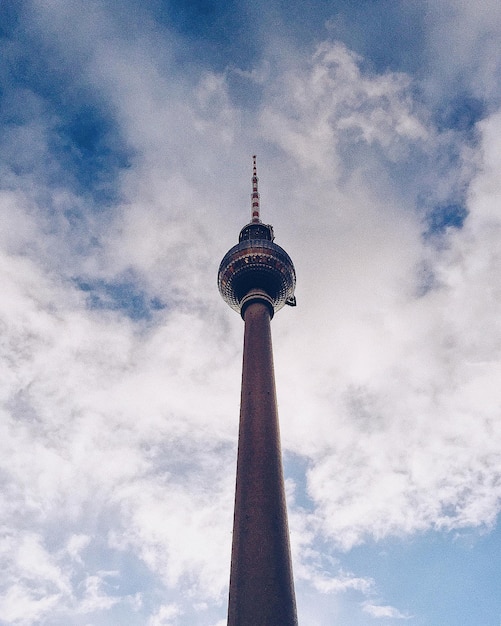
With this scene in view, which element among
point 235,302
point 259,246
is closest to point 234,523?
point 235,302

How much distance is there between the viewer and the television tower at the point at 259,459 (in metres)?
26.1

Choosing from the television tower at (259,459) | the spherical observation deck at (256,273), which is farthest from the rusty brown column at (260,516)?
the spherical observation deck at (256,273)

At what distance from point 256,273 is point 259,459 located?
17716mm

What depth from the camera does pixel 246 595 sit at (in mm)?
26031

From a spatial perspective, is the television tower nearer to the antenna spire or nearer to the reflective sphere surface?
the reflective sphere surface

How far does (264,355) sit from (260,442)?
7.56m

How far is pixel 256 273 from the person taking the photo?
146 ft

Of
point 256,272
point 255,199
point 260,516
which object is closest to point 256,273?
point 256,272

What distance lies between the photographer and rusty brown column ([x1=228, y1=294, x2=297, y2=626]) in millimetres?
25844

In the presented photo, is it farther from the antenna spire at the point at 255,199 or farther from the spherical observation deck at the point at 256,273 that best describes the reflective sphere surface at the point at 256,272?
the antenna spire at the point at 255,199

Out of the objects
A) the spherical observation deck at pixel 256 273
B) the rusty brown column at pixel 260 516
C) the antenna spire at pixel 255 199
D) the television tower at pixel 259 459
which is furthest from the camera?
the antenna spire at pixel 255 199

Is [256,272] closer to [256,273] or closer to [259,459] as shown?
[256,273]

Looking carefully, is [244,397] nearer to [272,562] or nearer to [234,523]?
[234,523]

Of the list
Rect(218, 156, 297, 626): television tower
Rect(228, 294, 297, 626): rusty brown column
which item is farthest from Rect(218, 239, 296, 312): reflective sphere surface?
Rect(228, 294, 297, 626): rusty brown column
